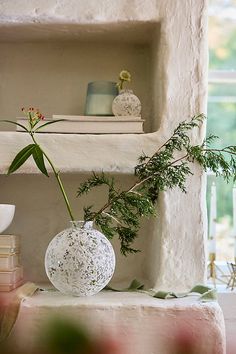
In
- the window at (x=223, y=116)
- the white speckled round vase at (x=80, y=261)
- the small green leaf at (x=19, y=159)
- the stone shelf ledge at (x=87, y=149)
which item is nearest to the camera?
the white speckled round vase at (x=80, y=261)

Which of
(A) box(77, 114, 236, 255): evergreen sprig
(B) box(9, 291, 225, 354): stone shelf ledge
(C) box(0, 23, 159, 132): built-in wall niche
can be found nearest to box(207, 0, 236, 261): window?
(C) box(0, 23, 159, 132): built-in wall niche

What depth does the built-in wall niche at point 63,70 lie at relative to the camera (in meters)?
1.91

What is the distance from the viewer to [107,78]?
193 cm

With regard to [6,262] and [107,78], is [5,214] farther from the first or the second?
[107,78]

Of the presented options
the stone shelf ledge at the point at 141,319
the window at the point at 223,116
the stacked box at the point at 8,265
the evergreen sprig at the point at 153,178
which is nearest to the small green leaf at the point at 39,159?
the evergreen sprig at the point at 153,178

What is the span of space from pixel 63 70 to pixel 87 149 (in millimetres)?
483

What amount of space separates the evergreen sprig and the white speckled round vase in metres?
0.06

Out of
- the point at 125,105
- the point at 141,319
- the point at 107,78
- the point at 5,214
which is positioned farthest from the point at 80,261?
the point at 107,78

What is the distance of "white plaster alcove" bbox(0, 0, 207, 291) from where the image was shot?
1.57 metres

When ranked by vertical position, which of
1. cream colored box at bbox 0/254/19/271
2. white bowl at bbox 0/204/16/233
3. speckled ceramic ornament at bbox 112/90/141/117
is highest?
speckled ceramic ornament at bbox 112/90/141/117

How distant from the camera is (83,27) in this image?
1706mm

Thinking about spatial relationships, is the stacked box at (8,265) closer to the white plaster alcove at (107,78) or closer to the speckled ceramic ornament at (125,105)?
the white plaster alcove at (107,78)

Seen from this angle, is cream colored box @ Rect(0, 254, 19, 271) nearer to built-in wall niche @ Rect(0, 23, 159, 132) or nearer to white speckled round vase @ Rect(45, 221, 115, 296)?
white speckled round vase @ Rect(45, 221, 115, 296)

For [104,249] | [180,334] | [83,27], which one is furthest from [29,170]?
[180,334]
